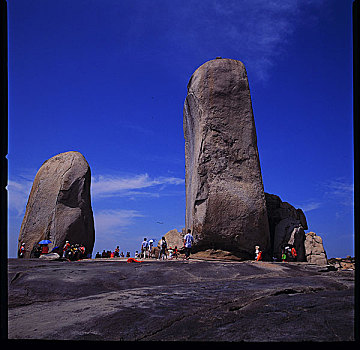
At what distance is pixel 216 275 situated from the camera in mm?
7566

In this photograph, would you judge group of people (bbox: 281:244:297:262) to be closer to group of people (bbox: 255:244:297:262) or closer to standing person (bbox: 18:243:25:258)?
group of people (bbox: 255:244:297:262)

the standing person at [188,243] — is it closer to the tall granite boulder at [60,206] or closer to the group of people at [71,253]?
the group of people at [71,253]

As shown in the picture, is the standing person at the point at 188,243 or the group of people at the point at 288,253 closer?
the standing person at the point at 188,243

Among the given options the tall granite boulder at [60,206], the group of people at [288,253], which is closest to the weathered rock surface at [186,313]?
the group of people at [288,253]

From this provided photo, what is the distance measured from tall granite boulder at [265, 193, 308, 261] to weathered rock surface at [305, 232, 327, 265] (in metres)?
0.17

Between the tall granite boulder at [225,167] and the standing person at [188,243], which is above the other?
the tall granite boulder at [225,167]

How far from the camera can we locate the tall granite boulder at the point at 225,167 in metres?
11.8

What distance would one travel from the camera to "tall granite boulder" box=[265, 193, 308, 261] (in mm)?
12531

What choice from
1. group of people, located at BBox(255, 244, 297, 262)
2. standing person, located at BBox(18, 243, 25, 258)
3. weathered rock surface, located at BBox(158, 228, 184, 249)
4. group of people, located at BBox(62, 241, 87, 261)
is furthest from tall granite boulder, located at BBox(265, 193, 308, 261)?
standing person, located at BBox(18, 243, 25, 258)

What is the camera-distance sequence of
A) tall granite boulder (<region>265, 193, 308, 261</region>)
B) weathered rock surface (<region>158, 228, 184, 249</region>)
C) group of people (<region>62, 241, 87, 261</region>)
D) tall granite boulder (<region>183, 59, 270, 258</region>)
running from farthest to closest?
weathered rock surface (<region>158, 228, 184, 249</region>)
group of people (<region>62, 241, 87, 261</region>)
tall granite boulder (<region>265, 193, 308, 261</region>)
tall granite boulder (<region>183, 59, 270, 258</region>)

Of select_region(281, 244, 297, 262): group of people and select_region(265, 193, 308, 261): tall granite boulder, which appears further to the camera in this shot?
select_region(265, 193, 308, 261): tall granite boulder

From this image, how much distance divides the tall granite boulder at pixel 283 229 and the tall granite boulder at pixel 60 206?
26.8 ft

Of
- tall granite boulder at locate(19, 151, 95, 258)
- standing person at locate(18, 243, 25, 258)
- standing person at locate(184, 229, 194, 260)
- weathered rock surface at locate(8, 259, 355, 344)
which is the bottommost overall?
standing person at locate(18, 243, 25, 258)
